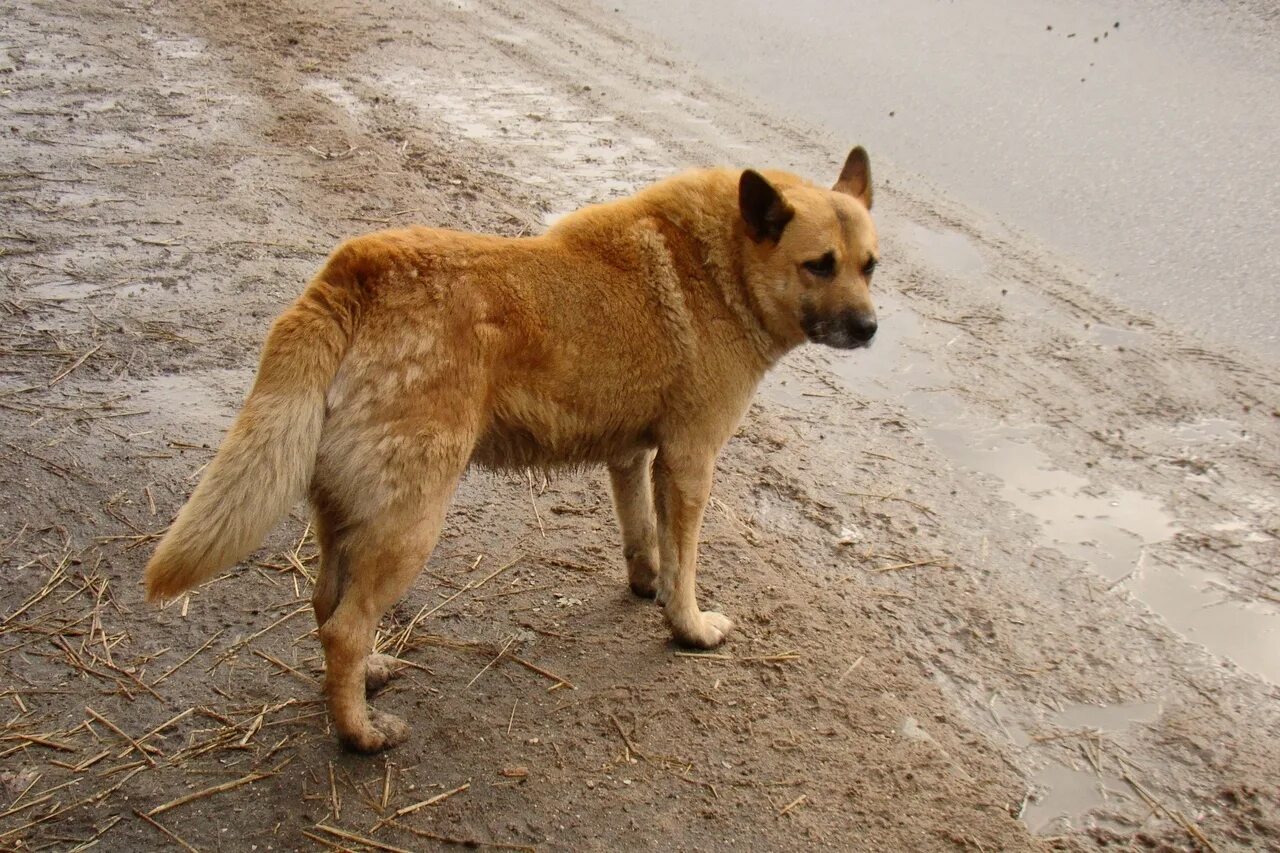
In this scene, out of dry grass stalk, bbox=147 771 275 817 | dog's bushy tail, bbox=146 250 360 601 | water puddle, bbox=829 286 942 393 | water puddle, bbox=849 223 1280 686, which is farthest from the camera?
water puddle, bbox=829 286 942 393

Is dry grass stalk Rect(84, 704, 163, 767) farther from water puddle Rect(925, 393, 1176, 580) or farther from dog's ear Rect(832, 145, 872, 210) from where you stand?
water puddle Rect(925, 393, 1176, 580)

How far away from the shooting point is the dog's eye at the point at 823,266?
13.4 feet

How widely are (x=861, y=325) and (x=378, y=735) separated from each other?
2246 millimetres

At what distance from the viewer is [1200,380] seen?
5754mm

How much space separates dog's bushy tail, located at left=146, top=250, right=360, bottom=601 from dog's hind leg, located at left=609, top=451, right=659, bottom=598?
1.42 metres

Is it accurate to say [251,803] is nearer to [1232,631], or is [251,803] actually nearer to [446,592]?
[446,592]

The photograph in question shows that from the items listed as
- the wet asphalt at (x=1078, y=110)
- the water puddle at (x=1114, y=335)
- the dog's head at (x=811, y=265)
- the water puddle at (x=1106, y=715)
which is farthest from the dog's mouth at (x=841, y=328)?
the wet asphalt at (x=1078, y=110)

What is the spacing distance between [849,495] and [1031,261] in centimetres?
275

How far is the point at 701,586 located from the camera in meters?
4.55

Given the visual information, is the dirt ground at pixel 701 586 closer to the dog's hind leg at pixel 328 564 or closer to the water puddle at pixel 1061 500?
the water puddle at pixel 1061 500

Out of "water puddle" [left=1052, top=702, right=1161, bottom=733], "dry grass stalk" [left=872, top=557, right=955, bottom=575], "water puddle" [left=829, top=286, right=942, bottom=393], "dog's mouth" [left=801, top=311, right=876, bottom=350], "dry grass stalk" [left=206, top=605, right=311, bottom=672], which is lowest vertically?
"dry grass stalk" [left=206, top=605, right=311, bottom=672]

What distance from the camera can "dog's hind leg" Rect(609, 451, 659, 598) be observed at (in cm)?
446

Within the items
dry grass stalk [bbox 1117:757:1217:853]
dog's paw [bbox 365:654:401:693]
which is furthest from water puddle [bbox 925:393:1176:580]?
dog's paw [bbox 365:654:401:693]

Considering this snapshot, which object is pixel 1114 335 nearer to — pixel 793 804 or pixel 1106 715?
pixel 1106 715
